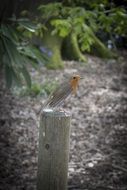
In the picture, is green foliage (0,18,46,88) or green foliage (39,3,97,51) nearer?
green foliage (0,18,46,88)

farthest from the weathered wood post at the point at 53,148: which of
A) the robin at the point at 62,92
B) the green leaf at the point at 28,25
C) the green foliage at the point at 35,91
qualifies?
the green foliage at the point at 35,91

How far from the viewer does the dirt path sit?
5082 mm

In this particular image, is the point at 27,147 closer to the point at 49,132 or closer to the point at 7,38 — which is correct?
the point at 7,38

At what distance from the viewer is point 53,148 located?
281 centimetres

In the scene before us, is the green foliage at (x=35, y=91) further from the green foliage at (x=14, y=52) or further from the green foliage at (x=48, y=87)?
the green foliage at (x=14, y=52)

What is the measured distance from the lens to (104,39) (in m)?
14.0

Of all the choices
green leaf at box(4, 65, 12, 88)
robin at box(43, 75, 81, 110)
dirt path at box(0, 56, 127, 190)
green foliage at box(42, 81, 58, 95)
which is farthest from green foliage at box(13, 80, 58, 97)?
robin at box(43, 75, 81, 110)

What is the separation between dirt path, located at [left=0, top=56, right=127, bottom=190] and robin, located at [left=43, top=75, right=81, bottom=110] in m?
2.08

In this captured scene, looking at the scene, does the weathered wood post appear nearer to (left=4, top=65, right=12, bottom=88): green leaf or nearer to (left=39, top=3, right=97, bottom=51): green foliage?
(left=4, top=65, right=12, bottom=88): green leaf

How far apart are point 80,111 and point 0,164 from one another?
2.55m

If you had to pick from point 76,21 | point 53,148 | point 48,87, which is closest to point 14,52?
point 76,21

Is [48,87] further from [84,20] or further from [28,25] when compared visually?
[28,25]

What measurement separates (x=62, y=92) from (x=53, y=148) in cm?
36

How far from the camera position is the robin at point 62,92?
2863 mm
